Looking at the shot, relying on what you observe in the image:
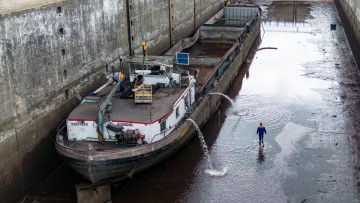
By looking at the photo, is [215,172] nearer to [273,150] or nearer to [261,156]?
[261,156]

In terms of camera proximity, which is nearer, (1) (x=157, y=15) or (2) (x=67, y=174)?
(2) (x=67, y=174)

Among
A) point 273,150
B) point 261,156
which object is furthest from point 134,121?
point 273,150

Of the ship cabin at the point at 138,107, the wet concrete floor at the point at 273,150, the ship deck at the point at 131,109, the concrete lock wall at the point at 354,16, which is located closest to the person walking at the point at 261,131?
the wet concrete floor at the point at 273,150

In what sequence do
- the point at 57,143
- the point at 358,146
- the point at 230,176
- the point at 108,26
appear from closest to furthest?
the point at 57,143 → the point at 230,176 → the point at 358,146 → the point at 108,26

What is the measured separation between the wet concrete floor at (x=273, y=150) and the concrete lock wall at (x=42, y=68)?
1.24 meters

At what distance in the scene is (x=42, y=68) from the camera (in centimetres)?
1600

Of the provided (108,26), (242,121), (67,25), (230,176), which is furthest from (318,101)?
(67,25)

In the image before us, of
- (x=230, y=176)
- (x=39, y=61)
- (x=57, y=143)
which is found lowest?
(x=230, y=176)

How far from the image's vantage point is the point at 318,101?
23.7m

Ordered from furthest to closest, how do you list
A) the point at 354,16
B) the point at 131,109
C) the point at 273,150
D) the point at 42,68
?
the point at 354,16
the point at 273,150
the point at 131,109
the point at 42,68

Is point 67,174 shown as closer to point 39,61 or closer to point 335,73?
point 39,61

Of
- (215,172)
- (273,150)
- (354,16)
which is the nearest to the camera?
(215,172)

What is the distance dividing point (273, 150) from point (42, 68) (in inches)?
349

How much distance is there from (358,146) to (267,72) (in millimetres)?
11179
